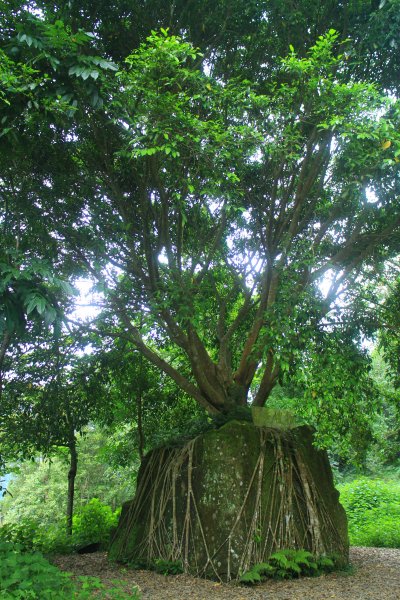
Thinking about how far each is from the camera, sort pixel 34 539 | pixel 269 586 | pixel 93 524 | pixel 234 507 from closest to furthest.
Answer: pixel 269 586, pixel 234 507, pixel 34 539, pixel 93 524

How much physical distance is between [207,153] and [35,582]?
4624 millimetres

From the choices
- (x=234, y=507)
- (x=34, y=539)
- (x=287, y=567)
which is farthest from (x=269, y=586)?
(x=34, y=539)

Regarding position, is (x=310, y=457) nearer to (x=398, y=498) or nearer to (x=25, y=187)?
(x=25, y=187)

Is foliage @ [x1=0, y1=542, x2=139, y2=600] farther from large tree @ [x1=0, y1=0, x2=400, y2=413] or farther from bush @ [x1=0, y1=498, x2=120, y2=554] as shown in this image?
bush @ [x1=0, y1=498, x2=120, y2=554]

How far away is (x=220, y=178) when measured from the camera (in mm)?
6180

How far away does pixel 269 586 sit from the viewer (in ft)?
18.7

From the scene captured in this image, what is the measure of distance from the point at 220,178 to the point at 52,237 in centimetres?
279

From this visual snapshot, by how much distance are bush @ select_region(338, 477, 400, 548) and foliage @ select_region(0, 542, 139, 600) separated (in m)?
7.85

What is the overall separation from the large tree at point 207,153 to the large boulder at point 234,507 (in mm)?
1179

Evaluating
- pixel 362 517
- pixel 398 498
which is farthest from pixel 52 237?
pixel 398 498

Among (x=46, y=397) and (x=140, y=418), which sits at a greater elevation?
(x=46, y=397)

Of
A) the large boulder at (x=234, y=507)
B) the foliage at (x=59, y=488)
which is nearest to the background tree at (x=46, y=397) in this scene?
the large boulder at (x=234, y=507)

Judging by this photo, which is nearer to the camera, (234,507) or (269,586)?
(269,586)

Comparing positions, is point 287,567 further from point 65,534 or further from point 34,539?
point 65,534
